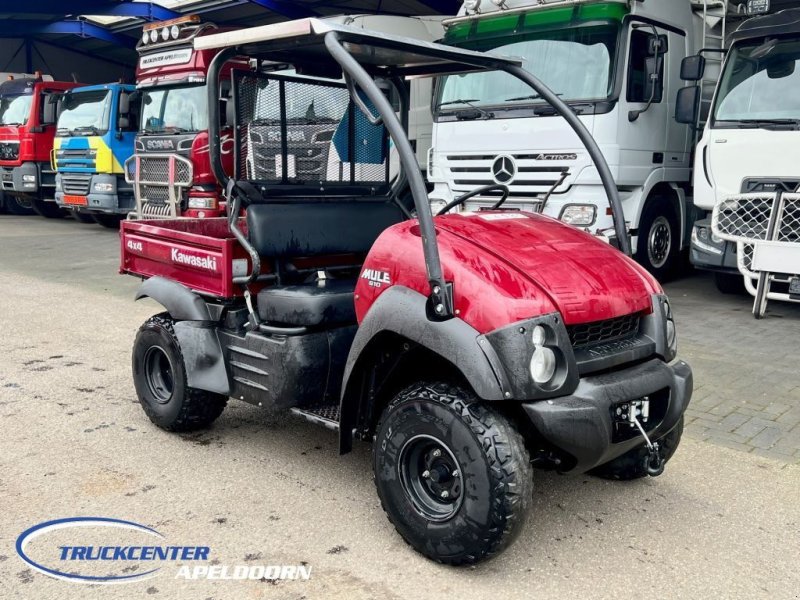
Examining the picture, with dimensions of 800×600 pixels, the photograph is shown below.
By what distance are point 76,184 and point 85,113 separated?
132 centimetres

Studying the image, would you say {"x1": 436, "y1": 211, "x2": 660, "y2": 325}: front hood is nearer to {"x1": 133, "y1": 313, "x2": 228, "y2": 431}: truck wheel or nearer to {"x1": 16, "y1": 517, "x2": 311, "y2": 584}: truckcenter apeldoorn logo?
{"x1": 16, "y1": 517, "x2": 311, "y2": 584}: truckcenter apeldoorn logo

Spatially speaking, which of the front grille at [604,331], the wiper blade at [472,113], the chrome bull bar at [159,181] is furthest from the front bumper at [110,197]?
the front grille at [604,331]

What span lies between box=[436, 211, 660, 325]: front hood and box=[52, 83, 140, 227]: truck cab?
39.1 feet

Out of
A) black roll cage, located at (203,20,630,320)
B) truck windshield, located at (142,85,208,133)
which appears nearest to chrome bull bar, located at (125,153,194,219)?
truck windshield, located at (142,85,208,133)

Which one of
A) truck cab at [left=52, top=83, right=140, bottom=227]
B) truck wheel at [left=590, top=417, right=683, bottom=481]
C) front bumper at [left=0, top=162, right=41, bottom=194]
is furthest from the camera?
front bumper at [left=0, top=162, right=41, bottom=194]

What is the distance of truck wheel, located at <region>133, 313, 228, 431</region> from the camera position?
4465mm

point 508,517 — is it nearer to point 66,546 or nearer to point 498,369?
point 498,369

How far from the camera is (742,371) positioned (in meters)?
6.04

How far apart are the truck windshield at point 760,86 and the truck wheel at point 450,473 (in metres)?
5.81

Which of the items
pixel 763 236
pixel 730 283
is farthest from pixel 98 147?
pixel 763 236

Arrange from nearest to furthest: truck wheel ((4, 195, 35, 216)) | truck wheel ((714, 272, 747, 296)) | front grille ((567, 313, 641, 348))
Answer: front grille ((567, 313, 641, 348))
truck wheel ((714, 272, 747, 296))
truck wheel ((4, 195, 35, 216))

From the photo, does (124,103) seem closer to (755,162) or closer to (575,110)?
(575,110)

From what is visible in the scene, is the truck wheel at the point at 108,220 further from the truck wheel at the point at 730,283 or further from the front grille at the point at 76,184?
the truck wheel at the point at 730,283

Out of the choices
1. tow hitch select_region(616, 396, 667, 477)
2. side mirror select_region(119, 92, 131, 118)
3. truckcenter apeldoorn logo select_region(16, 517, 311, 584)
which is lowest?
truckcenter apeldoorn logo select_region(16, 517, 311, 584)
